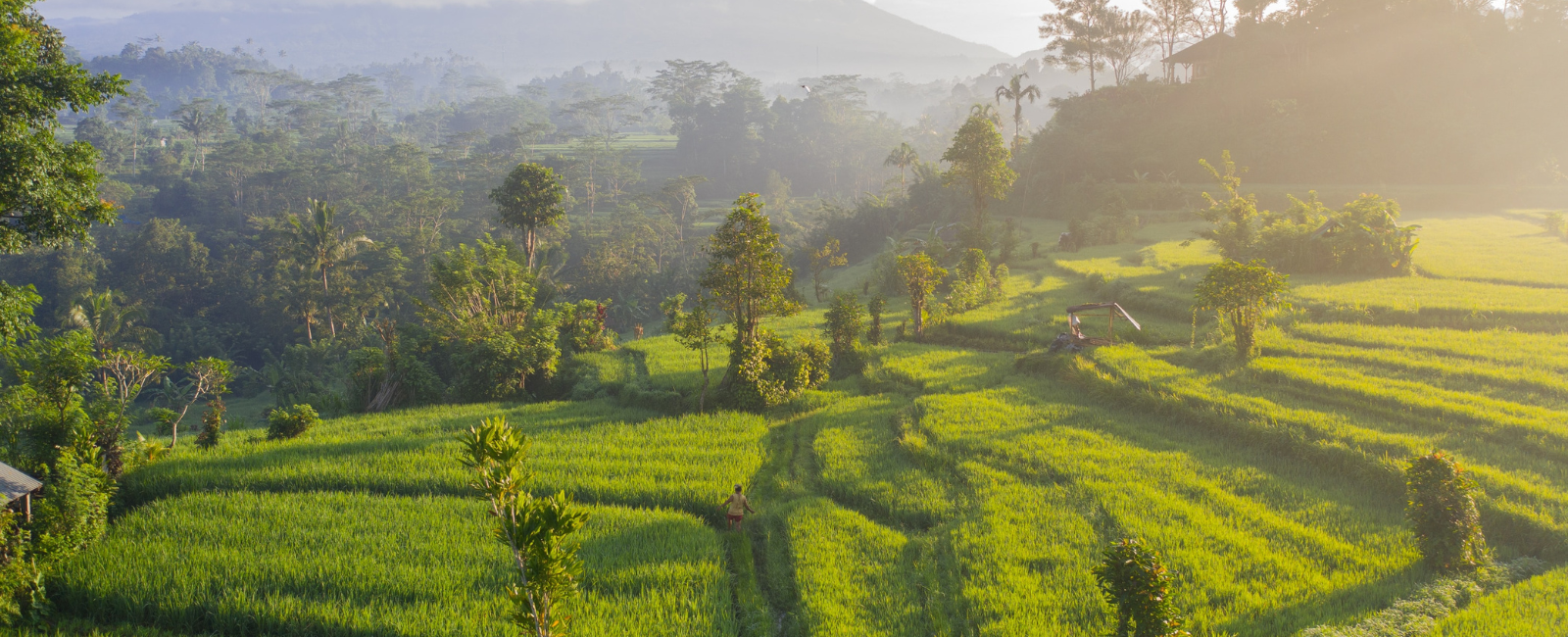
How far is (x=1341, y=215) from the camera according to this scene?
65.4 feet

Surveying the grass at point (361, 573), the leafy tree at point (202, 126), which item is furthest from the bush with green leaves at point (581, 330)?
the leafy tree at point (202, 126)

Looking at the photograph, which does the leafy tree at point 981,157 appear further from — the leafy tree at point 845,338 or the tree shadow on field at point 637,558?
the tree shadow on field at point 637,558

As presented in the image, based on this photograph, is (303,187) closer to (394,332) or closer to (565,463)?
(394,332)

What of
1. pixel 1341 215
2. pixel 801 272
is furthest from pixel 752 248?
pixel 801 272

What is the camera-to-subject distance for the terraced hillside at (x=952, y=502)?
6738mm

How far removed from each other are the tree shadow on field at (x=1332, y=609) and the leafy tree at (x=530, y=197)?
19.6 m

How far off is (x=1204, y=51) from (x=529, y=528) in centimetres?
5056

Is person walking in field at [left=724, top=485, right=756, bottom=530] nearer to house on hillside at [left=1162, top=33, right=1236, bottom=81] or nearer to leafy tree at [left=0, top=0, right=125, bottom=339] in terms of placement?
leafy tree at [left=0, top=0, right=125, bottom=339]

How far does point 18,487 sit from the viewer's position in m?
7.21

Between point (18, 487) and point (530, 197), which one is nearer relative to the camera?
point (18, 487)

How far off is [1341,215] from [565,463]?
2183 centimetres

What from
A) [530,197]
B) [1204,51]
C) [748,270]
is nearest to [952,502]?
[748,270]

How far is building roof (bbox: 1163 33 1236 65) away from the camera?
139 ft

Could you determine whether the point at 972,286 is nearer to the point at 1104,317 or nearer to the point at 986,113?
the point at 1104,317
